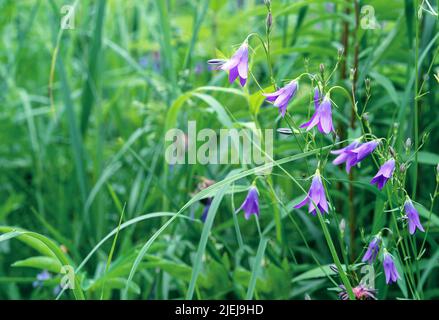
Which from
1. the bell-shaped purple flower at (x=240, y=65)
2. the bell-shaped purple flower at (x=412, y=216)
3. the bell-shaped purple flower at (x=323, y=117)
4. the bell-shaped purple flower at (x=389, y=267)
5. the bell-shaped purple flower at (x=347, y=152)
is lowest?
the bell-shaped purple flower at (x=389, y=267)

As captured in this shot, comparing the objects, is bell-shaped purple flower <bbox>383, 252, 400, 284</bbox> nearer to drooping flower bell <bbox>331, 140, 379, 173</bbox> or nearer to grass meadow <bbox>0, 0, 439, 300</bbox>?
grass meadow <bbox>0, 0, 439, 300</bbox>

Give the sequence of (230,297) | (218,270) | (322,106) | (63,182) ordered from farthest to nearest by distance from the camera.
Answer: (63,182) < (230,297) < (218,270) < (322,106)

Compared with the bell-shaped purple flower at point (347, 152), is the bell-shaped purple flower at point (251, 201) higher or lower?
lower

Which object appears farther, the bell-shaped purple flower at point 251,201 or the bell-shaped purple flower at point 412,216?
the bell-shaped purple flower at point 251,201

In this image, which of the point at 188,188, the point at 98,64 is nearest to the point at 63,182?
the point at 98,64

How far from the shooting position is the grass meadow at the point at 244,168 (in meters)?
0.98

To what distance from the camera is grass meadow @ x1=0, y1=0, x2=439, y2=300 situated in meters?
0.98

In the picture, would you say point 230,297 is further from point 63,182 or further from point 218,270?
point 63,182

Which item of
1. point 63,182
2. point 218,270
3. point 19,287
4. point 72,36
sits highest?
point 72,36

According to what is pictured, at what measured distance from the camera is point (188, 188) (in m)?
1.39

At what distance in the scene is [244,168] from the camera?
1151 millimetres

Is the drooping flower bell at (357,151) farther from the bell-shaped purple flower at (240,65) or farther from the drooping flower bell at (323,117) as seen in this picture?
the bell-shaped purple flower at (240,65)

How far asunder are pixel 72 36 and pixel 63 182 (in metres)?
0.50

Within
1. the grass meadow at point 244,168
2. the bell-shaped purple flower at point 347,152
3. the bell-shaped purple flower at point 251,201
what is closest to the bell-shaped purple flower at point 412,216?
the grass meadow at point 244,168
